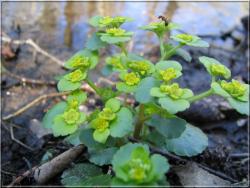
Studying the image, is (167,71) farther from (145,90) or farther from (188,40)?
(188,40)

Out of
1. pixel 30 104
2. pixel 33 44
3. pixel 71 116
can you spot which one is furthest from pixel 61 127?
pixel 33 44

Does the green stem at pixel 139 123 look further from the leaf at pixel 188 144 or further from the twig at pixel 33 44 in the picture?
the twig at pixel 33 44

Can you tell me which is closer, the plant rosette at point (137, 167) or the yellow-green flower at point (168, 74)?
the plant rosette at point (137, 167)

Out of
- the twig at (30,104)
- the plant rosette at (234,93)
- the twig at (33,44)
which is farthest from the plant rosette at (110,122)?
the twig at (33,44)

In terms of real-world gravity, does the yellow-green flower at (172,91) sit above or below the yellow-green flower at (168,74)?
below

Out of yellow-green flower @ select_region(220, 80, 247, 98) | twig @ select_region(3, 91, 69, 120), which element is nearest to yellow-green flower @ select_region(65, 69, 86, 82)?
yellow-green flower @ select_region(220, 80, 247, 98)

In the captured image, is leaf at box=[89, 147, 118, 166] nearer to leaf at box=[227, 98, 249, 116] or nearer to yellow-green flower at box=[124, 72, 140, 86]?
yellow-green flower at box=[124, 72, 140, 86]

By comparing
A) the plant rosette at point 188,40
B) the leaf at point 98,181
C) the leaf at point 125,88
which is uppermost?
the plant rosette at point 188,40

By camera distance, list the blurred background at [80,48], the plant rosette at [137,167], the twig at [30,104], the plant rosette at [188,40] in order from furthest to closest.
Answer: the twig at [30,104] < the blurred background at [80,48] < the plant rosette at [188,40] < the plant rosette at [137,167]

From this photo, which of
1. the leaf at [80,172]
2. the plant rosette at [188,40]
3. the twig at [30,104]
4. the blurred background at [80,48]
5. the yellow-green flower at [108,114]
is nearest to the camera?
the yellow-green flower at [108,114]
